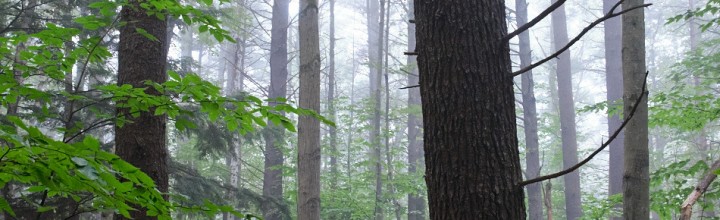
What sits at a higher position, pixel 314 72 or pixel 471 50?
pixel 314 72

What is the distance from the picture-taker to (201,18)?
3.47 metres

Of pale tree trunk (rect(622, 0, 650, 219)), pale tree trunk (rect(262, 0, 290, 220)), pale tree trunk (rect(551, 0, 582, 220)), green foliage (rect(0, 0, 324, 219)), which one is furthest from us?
pale tree trunk (rect(551, 0, 582, 220))

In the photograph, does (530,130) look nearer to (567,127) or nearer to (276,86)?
(567,127)

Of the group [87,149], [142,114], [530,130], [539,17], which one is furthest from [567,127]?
[87,149]

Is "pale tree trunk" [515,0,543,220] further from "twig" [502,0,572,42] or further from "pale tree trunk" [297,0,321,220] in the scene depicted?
"twig" [502,0,572,42]

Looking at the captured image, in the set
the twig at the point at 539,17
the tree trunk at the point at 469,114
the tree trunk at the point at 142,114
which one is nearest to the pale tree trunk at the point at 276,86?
the tree trunk at the point at 142,114

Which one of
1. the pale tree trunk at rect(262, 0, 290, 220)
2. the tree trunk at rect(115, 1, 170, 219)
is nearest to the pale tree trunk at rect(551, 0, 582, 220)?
the pale tree trunk at rect(262, 0, 290, 220)

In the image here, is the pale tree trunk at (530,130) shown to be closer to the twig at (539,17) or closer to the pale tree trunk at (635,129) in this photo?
the pale tree trunk at (635,129)

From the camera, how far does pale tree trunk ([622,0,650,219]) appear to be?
4684mm

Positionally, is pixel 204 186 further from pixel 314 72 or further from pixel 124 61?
pixel 124 61

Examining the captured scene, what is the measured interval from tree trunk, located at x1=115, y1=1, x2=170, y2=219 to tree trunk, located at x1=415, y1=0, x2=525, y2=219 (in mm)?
2743

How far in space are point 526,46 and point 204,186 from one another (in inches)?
322

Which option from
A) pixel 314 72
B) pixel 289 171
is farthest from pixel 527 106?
pixel 314 72

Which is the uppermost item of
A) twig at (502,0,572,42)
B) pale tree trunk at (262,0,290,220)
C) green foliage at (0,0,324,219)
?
pale tree trunk at (262,0,290,220)
